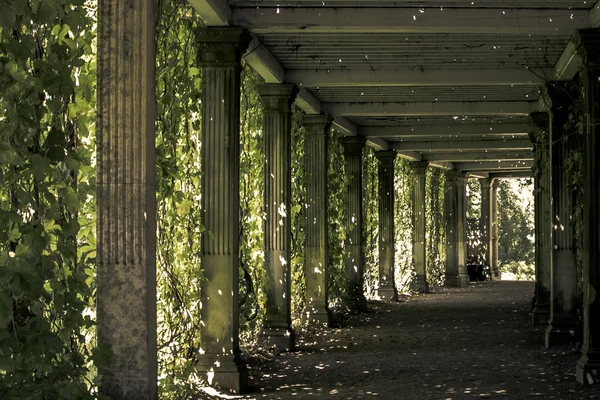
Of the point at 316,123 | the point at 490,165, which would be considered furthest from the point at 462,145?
the point at 316,123

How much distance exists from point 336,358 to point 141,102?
659cm

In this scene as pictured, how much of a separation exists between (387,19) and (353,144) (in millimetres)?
8918

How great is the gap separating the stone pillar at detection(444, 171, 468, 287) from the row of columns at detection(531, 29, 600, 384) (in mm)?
11579

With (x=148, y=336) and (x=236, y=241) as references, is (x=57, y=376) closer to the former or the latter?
(x=148, y=336)

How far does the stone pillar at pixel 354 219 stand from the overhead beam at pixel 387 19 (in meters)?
8.81

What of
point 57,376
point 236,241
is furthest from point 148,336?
point 236,241

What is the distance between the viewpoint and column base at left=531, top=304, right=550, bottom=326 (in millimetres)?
15061

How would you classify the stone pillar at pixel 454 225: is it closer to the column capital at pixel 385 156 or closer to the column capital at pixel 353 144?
the column capital at pixel 385 156

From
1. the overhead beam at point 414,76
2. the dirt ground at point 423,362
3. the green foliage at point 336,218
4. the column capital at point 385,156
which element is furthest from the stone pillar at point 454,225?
the overhead beam at point 414,76

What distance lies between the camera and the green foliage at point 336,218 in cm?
1675

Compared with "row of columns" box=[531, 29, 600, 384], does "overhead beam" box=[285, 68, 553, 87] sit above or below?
above

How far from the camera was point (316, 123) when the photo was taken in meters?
14.5

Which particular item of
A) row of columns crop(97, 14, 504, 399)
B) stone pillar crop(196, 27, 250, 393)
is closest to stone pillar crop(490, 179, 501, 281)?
row of columns crop(97, 14, 504, 399)

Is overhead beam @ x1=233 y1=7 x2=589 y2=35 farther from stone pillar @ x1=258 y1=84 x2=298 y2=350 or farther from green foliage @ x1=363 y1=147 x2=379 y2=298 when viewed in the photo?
green foliage @ x1=363 y1=147 x2=379 y2=298
